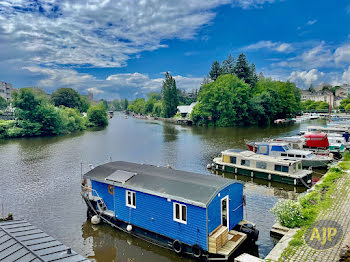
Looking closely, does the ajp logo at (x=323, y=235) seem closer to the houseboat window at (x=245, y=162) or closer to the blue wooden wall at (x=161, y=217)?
the blue wooden wall at (x=161, y=217)

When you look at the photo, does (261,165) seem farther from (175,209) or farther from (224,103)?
(224,103)

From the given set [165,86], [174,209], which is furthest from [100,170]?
[165,86]

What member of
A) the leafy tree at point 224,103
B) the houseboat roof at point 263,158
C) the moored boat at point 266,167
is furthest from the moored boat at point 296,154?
the leafy tree at point 224,103

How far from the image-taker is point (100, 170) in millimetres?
19578

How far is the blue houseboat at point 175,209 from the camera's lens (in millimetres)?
13484

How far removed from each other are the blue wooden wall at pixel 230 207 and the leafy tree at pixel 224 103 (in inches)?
2847

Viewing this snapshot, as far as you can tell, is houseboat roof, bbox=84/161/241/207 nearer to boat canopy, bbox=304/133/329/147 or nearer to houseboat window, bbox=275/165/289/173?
houseboat window, bbox=275/165/289/173

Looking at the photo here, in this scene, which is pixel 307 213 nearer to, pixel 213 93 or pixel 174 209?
pixel 174 209

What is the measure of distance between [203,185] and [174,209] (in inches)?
83.0

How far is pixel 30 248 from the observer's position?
9.72 metres

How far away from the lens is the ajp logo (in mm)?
12938

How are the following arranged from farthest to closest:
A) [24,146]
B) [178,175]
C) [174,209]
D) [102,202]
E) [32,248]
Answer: [24,146]
[102,202]
[178,175]
[174,209]
[32,248]

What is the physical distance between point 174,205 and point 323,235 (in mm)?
8135

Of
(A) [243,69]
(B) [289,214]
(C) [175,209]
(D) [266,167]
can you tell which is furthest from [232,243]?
(A) [243,69]
